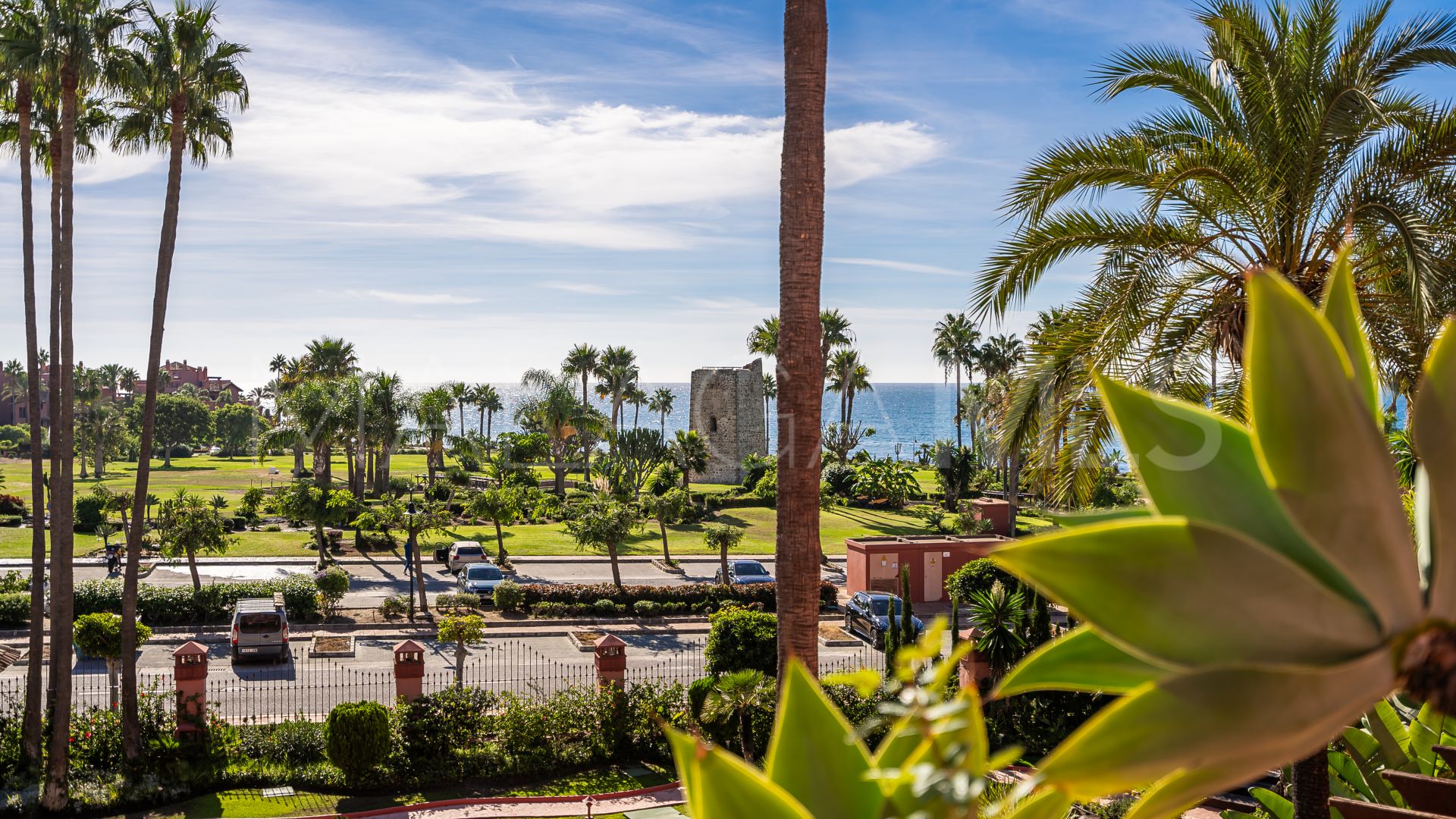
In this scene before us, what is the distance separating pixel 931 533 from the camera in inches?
1697

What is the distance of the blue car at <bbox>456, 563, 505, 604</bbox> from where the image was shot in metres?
28.8

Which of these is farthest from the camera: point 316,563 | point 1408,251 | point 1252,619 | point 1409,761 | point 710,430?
point 710,430

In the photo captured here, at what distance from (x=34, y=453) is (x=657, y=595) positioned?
16.1 metres

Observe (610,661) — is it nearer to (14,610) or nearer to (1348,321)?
(14,610)

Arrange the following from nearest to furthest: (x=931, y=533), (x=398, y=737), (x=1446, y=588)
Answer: (x=1446, y=588) → (x=398, y=737) → (x=931, y=533)

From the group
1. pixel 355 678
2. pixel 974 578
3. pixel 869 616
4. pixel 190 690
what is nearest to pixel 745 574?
pixel 869 616

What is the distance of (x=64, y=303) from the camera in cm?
1548

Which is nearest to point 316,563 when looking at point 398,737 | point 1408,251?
point 398,737

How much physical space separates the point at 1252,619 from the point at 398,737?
53.8ft

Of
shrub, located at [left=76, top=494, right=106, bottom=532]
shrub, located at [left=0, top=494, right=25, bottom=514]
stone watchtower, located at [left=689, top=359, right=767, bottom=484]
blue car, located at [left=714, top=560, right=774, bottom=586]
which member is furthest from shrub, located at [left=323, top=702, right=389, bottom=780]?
stone watchtower, located at [left=689, top=359, right=767, bottom=484]

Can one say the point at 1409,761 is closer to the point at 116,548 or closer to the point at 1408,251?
the point at 1408,251

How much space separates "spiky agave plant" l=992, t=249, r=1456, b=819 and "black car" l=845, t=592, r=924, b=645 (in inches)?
924


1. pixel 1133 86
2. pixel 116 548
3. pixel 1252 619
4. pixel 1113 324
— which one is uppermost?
pixel 1133 86

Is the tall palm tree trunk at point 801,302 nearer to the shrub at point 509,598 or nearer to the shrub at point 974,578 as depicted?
the shrub at point 974,578
